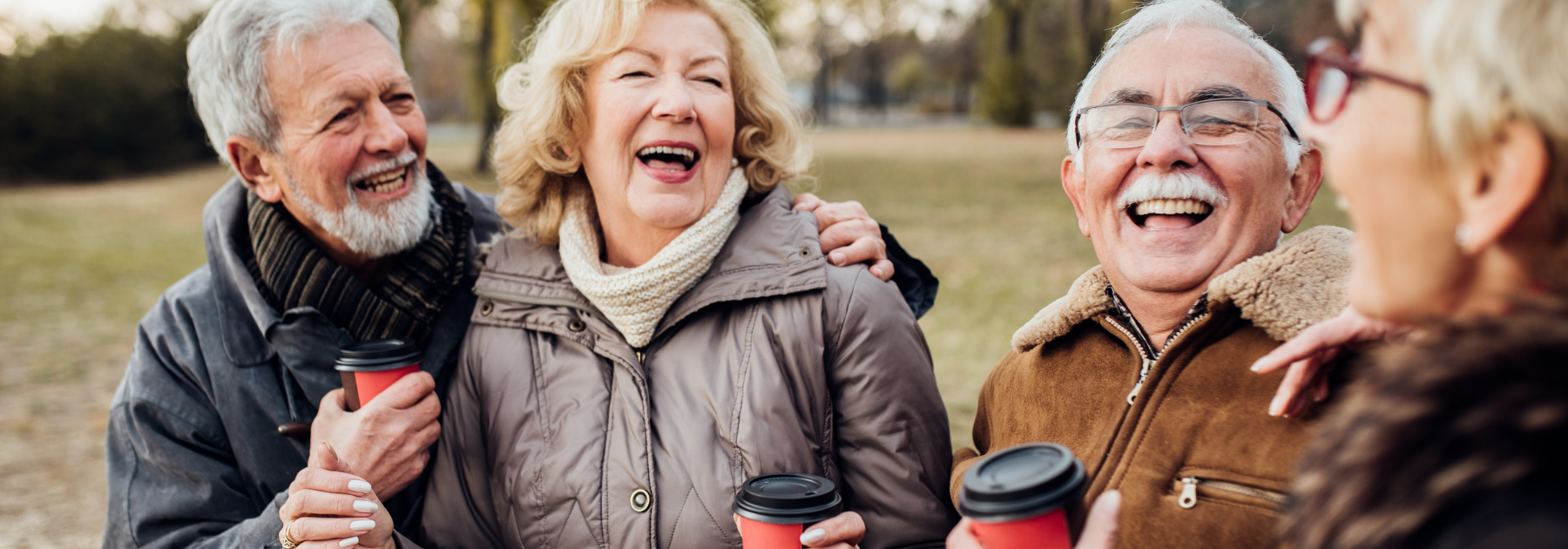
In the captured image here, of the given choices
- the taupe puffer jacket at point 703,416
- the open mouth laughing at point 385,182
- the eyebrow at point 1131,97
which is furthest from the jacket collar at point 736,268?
the eyebrow at point 1131,97

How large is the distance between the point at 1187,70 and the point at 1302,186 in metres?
0.37

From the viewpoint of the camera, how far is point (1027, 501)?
53.4 inches

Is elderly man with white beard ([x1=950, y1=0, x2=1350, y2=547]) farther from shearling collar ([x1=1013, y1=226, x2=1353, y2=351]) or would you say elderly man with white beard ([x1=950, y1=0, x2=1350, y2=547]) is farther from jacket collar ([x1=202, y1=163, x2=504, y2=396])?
jacket collar ([x1=202, y1=163, x2=504, y2=396])

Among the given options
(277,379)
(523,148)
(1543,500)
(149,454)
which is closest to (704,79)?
(523,148)

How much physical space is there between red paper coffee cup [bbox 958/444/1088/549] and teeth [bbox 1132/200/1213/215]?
2.65 feet

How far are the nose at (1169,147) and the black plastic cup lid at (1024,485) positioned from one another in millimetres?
848

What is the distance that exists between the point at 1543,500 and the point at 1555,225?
0.30 metres

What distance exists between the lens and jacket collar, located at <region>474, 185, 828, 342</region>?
94.0 inches

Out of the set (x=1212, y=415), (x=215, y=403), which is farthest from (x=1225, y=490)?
(x=215, y=403)

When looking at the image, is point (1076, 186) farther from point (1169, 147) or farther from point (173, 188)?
point (173, 188)

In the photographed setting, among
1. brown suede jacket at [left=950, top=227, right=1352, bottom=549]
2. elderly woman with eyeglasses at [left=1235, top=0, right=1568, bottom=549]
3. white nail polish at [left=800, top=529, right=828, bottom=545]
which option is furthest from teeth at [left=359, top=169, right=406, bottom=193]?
elderly woman with eyeglasses at [left=1235, top=0, right=1568, bottom=549]

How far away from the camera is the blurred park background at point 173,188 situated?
6246 mm

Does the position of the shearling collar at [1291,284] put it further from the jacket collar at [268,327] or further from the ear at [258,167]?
the ear at [258,167]

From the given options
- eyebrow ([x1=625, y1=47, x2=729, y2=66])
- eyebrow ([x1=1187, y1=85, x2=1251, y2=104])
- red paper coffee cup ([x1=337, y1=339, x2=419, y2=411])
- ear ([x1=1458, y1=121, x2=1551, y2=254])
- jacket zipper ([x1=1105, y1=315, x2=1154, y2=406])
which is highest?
eyebrow ([x1=625, y1=47, x2=729, y2=66])
